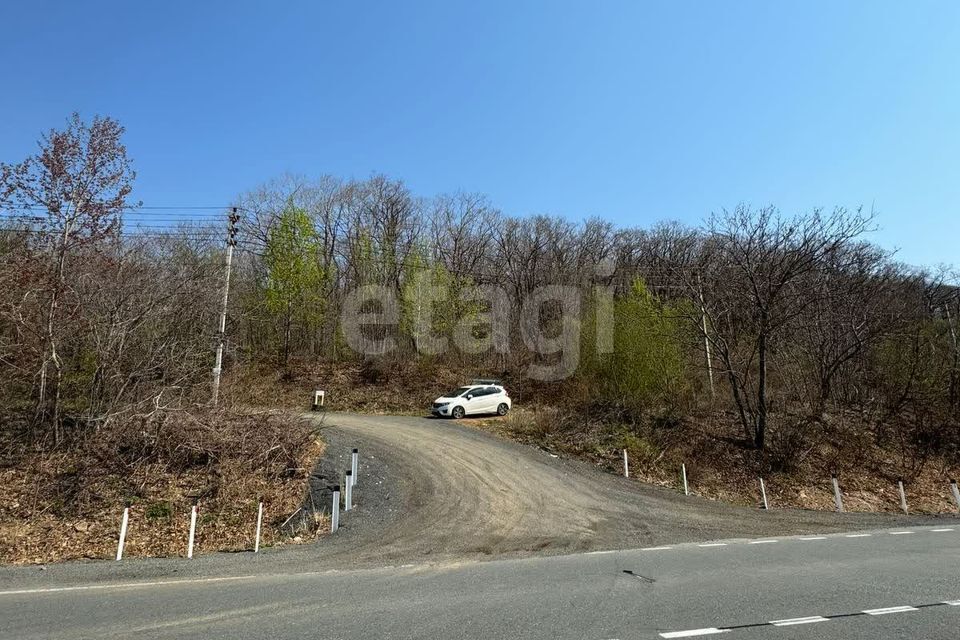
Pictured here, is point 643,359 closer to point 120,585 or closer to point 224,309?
point 224,309

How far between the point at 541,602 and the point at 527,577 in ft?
5.02

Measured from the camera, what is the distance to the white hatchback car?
87.0 feet

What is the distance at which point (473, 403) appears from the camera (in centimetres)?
2666

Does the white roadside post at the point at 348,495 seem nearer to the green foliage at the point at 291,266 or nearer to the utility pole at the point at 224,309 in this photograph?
the utility pole at the point at 224,309

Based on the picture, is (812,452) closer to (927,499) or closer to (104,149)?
(927,499)

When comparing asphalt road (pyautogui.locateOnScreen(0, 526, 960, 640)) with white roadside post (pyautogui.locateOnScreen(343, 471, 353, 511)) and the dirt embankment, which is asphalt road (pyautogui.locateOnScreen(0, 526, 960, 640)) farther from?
white roadside post (pyautogui.locateOnScreen(343, 471, 353, 511))

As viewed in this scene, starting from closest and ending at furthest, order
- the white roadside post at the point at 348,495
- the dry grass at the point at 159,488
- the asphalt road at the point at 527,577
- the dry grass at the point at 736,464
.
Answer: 1. the asphalt road at the point at 527,577
2. the dry grass at the point at 159,488
3. the white roadside post at the point at 348,495
4. the dry grass at the point at 736,464

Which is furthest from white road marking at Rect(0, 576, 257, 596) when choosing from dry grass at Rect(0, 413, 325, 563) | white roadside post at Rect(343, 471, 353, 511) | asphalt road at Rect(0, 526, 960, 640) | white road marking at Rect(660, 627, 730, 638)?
white road marking at Rect(660, 627, 730, 638)

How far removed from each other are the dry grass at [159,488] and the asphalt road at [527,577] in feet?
3.89

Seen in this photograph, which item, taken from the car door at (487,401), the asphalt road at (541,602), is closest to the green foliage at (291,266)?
the car door at (487,401)

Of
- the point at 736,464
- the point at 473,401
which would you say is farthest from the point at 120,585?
the point at 473,401

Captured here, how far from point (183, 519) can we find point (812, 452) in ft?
67.8

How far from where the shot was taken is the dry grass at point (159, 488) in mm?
10844

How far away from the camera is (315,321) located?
115ft
